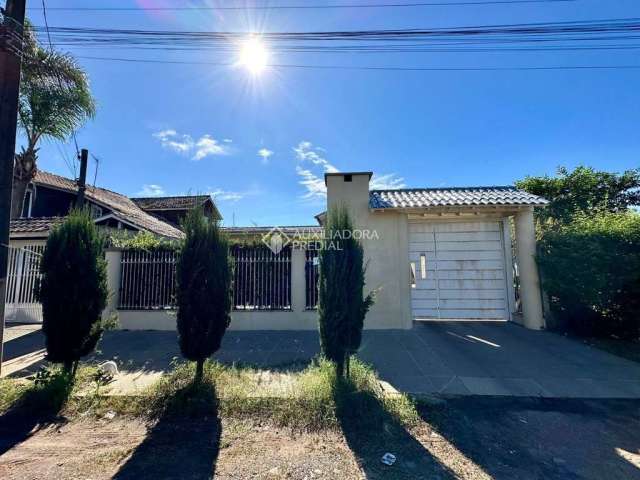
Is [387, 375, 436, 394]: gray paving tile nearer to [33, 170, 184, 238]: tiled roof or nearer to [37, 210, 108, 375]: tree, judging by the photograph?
[37, 210, 108, 375]: tree

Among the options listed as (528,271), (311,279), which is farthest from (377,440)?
(528,271)

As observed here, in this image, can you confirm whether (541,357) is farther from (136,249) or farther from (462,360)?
(136,249)

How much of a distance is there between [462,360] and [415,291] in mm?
3429

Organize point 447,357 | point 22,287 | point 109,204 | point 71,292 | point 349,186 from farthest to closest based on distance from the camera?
point 109,204 → point 22,287 → point 349,186 → point 447,357 → point 71,292

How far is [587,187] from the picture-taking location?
12938 mm

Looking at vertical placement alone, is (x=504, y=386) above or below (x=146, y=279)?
below

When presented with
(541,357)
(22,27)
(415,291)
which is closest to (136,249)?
(22,27)

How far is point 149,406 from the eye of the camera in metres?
3.72

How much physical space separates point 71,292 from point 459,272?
915cm

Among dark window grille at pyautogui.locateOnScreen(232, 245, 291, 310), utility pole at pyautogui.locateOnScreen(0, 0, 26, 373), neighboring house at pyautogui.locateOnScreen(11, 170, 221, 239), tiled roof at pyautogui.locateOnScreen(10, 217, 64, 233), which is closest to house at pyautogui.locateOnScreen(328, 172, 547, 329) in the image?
dark window grille at pyautogui.locateOnScreen(232, 245, 291, 310)

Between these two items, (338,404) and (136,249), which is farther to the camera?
(136,249)

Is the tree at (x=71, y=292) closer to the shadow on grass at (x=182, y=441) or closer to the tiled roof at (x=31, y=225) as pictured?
the shadow on grass at (x=182, y=441)

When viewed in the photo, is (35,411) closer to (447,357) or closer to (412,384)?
(412,384)

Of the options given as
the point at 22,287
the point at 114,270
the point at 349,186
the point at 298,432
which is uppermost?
the point at 349,186
